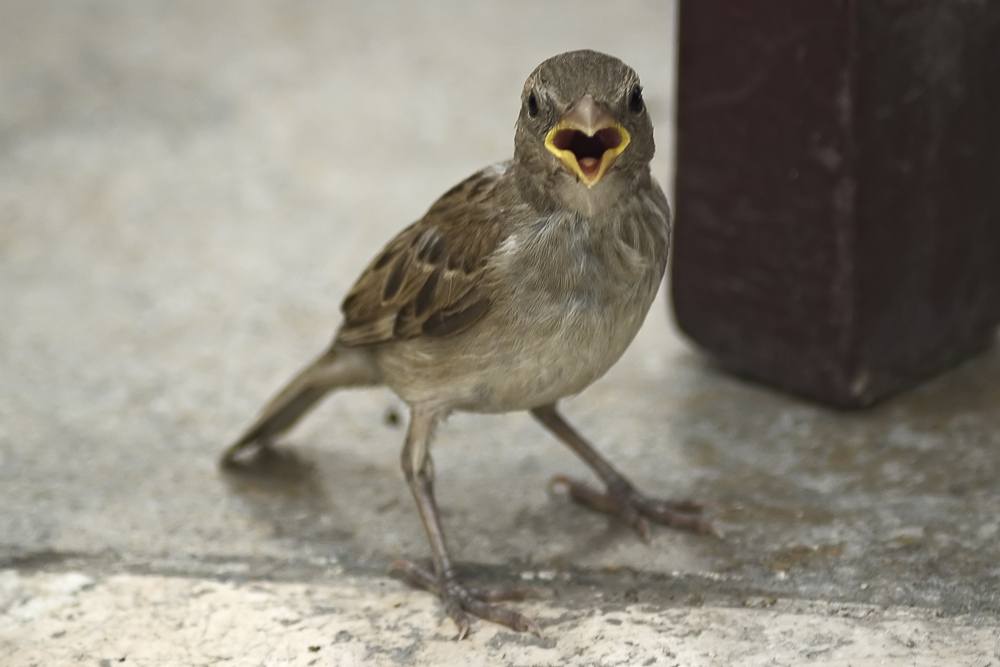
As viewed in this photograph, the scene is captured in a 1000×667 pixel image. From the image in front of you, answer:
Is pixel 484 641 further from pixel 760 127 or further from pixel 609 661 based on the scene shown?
pixel 760 127

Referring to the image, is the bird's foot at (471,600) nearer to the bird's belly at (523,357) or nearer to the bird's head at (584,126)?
the bird's belly at (523,357)

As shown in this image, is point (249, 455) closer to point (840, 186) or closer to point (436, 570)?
point (436, 570)

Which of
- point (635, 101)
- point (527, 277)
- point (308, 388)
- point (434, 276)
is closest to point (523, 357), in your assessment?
point (527, 277)

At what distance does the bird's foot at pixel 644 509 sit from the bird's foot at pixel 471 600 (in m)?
0.46

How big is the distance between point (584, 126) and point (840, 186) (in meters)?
1.37

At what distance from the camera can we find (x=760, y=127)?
13.4 ft

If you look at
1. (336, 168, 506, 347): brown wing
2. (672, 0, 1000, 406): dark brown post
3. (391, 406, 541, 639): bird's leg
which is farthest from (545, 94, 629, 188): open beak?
(672, 0, 1000, 406): dark brown post

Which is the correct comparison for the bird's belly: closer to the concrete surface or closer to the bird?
the bird

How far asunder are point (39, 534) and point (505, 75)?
3.98 metres

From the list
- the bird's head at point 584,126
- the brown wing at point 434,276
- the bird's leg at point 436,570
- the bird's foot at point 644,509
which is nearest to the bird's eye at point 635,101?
the bird's head at point 584,126

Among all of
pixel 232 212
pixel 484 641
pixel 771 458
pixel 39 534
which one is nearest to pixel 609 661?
pixel 484 641

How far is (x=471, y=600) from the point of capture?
131 inches

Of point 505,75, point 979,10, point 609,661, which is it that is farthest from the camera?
point 505,75

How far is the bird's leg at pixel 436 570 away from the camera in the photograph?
329cm
